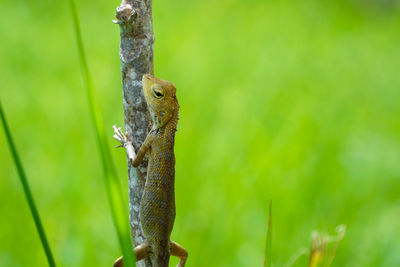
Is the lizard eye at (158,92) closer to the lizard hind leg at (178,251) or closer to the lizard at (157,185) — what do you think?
Answer: the lizard at (157,185)

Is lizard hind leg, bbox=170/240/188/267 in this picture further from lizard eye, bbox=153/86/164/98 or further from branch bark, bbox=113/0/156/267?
lizard eye, bbox=153/86/164/98

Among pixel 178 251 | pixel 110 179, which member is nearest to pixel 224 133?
pixel 178 251

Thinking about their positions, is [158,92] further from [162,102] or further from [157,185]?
[157,185]

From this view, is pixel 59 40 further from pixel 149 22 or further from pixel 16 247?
pixel 149 22

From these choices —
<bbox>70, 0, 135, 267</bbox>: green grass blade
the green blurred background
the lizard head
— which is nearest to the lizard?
the lizard head

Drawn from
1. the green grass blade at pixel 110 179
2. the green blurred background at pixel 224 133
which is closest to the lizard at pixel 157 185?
the green grass blade at pixel 110 179

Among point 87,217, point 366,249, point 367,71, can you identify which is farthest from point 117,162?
point 367,71
